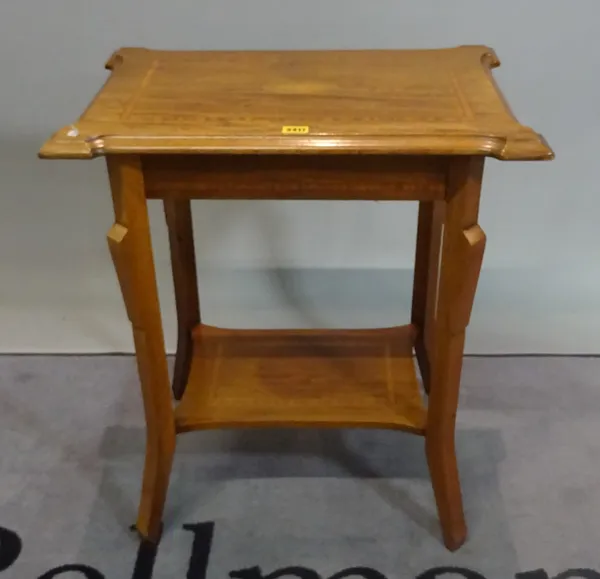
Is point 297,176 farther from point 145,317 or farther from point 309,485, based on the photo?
point 309,485

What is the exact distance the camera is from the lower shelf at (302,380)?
1.20 meters

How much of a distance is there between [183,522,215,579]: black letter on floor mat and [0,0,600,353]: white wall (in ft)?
1.75

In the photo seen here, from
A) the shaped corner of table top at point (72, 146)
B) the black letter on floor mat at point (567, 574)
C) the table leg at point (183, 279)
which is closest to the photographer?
the shaped corner of table top at point (72, 146)

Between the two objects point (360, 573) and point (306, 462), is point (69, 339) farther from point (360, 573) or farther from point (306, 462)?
point (360, 573)

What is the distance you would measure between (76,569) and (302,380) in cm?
46

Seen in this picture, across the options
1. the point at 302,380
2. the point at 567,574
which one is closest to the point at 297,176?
the point at 302,380

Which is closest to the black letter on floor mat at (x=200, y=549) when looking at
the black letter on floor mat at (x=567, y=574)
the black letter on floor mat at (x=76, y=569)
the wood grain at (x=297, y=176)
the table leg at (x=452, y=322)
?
the black letter on floor mat at (x=76, y=569)

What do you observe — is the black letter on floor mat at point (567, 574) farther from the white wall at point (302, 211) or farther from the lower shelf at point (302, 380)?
the white wall at point (302, 211)

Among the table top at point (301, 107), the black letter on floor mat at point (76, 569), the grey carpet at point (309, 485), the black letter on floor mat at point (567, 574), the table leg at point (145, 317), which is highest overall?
the table top at point (301, 107)

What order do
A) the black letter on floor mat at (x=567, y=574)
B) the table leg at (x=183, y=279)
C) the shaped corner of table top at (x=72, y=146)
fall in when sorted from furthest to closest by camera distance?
the table leg at (x=183, y=279)
the black letter on floor mat at (x=567, y=574)
the shaped corner of table top at (x=72, y=146)

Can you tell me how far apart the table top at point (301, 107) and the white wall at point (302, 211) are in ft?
1.16

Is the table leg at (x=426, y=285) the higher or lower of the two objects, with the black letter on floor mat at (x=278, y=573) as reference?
higher

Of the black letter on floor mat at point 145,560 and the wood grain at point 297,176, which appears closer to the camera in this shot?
the wood grain at point 297,176

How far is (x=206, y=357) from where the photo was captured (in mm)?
1369
